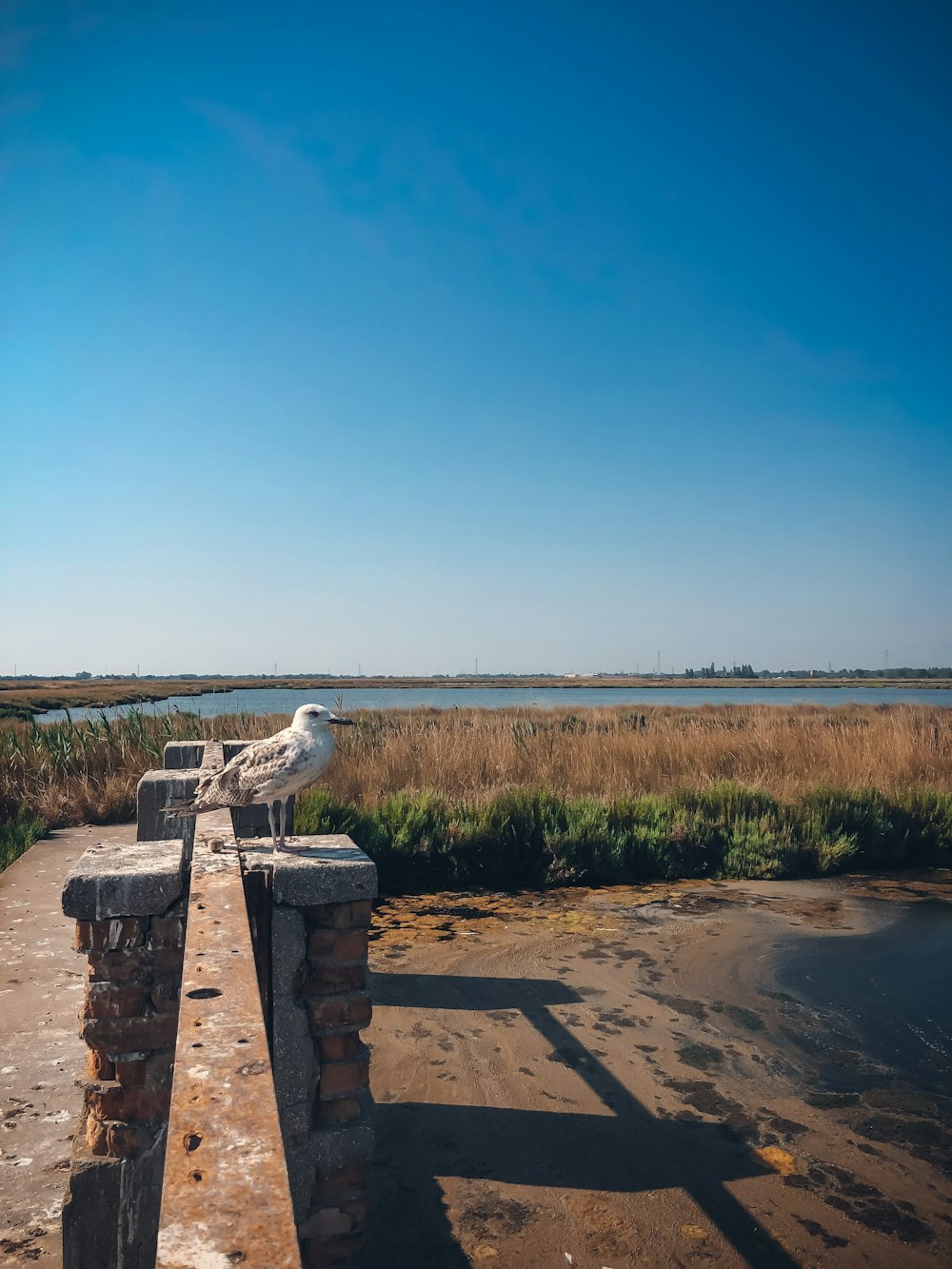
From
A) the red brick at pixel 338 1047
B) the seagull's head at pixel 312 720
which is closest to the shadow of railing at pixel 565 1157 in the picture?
the red brick at pixel 338 1047

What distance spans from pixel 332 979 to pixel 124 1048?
65cm

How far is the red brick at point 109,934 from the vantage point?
2.50m

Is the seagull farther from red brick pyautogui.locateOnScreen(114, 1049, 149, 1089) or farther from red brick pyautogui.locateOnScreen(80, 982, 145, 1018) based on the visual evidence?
red brick pyautogui.locateOnScreen(114, 1049, 149, 1089)

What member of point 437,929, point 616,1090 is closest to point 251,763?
point 616,1090

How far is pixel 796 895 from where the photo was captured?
7469 millimetres

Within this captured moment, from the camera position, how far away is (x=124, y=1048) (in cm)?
254

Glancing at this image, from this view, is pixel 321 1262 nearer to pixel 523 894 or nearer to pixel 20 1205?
pixel 20 1205

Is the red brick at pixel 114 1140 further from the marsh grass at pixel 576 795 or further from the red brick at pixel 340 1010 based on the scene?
the marsh grass at pixel 576 795

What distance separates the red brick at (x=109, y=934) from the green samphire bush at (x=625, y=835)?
5.01 meters

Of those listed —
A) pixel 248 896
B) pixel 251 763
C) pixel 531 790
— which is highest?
pixel 251 763

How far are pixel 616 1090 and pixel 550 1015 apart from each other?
2.72 feet

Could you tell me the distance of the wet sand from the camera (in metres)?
3.00

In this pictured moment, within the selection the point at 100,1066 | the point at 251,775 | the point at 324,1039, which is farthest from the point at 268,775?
the point at 100,1066

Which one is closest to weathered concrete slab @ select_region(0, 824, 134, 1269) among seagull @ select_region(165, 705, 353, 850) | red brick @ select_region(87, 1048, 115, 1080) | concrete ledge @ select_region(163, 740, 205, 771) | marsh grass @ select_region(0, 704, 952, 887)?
red brick @ select_region(87, 1048, 115, 1080)
